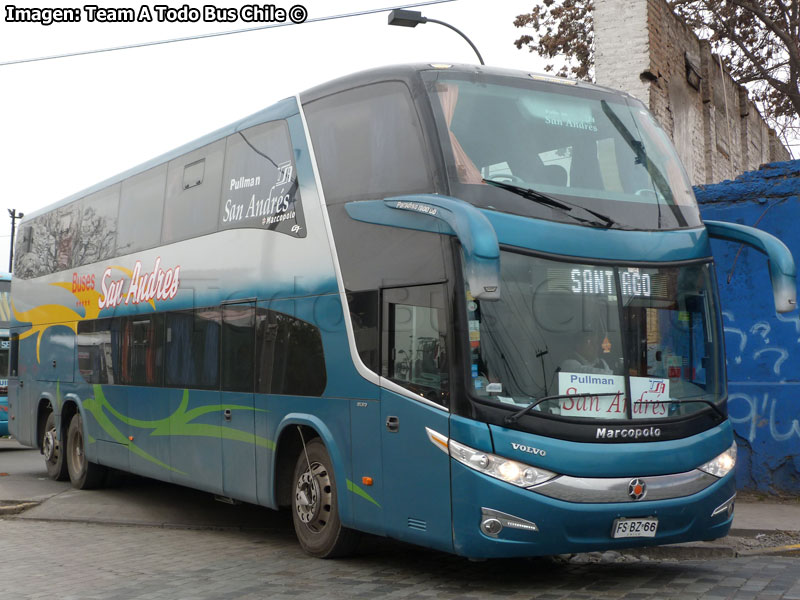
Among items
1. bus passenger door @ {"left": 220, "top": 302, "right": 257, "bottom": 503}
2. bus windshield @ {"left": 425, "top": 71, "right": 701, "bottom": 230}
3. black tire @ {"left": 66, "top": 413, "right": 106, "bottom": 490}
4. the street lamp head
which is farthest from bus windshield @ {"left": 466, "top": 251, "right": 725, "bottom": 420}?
the street lamp head

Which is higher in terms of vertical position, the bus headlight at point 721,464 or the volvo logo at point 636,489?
the bus headlight at point 721,464

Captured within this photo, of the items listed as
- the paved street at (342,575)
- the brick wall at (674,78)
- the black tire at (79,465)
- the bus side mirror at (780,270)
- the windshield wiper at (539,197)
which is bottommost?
the paved street at (342,575)

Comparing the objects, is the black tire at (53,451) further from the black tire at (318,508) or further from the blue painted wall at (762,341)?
the blue painted wall at (762,341)

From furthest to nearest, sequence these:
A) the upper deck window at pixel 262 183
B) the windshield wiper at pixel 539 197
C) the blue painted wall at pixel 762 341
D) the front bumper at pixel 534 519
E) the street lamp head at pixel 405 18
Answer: the street lamp head at pixel 405 18 < the blue painted wall at pixel 762 341 < the upper deck window at pixel 262 183 < the windshield wiper at pixel 539 197 < the front bumper at pixel 534 519

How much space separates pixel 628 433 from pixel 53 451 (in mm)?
10707

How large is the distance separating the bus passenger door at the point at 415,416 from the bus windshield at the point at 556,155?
3.11ft

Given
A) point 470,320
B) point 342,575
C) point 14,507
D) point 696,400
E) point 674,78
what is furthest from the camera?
point 674,78

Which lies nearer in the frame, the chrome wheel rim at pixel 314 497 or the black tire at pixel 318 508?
the black tire at pixel 318 508

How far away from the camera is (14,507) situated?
12.3 m

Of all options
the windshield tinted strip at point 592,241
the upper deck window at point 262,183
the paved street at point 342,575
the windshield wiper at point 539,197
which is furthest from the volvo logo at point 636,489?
the upper deck window at point 262,183

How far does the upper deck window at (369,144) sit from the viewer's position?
7.70 metres

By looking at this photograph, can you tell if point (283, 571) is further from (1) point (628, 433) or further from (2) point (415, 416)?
(1) point (628, 433)

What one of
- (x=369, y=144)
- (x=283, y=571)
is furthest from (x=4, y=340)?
(x=369, y=144)

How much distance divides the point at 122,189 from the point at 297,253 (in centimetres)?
515
